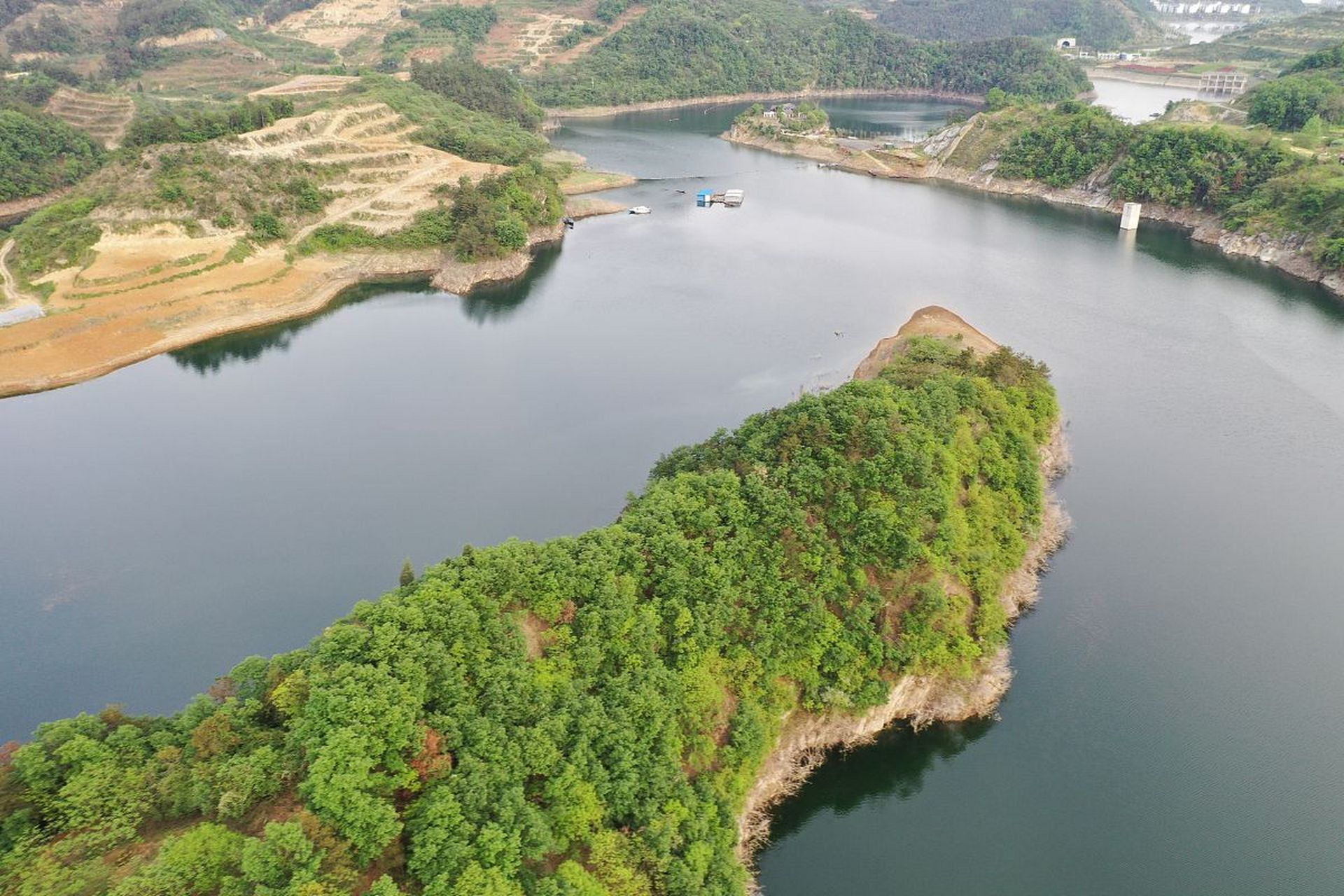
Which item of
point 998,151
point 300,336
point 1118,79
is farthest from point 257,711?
point 1118,79

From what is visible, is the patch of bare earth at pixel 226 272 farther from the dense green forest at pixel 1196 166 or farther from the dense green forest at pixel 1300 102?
the dense green forest at pixel 1300 102

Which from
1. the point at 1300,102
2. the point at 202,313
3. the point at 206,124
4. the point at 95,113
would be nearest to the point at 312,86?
the point at 95,113

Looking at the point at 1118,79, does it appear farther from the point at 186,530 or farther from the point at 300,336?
the point at 186,530

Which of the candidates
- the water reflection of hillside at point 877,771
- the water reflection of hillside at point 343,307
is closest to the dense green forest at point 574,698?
the water reflection of hillside at point 877,771

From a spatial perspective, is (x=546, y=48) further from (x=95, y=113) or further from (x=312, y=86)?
(x=95, y=113)

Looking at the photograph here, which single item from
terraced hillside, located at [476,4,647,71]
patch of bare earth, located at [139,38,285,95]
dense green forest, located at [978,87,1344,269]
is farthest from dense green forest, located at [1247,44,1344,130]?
patch of bare earth, located at [139,38,285,95]

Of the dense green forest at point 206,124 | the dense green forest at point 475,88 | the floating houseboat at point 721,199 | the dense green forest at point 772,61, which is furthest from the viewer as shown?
the dense green forest at point 772,61
